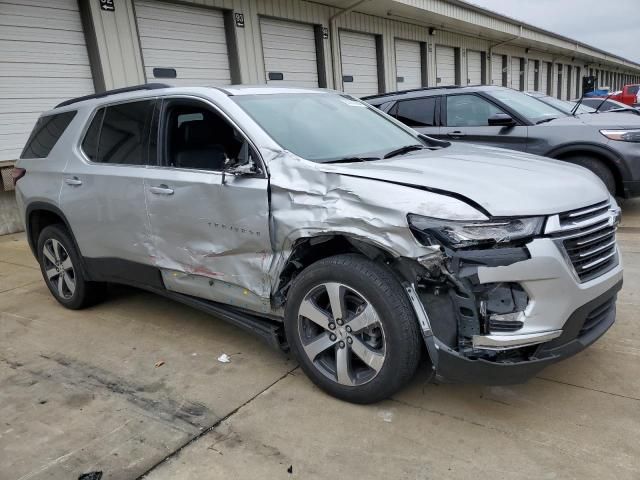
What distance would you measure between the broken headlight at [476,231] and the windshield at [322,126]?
0.89 m

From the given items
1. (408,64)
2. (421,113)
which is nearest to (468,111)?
(421,113)

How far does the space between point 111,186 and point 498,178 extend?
8.89ft

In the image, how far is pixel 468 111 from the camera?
7.30 m

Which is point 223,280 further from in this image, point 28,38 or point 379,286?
point 28,38

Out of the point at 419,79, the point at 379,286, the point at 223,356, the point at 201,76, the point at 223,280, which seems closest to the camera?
the point at 379,286

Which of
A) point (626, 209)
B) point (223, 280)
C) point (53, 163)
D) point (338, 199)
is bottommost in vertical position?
point (626, 209)

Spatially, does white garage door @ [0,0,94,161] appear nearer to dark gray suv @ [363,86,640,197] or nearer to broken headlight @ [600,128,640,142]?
dark gray suv @ [363,86,640,197]

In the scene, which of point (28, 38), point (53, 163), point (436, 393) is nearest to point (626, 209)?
point (436, 393)

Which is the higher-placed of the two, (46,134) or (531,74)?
(531,74)

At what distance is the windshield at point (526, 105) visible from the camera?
7.04 metres

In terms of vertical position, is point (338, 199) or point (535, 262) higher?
point (338, 199)

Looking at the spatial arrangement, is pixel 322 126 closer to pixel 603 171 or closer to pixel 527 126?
pixel 527 126

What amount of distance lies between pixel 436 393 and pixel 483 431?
0.41 metres

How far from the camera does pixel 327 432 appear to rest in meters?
2.68
